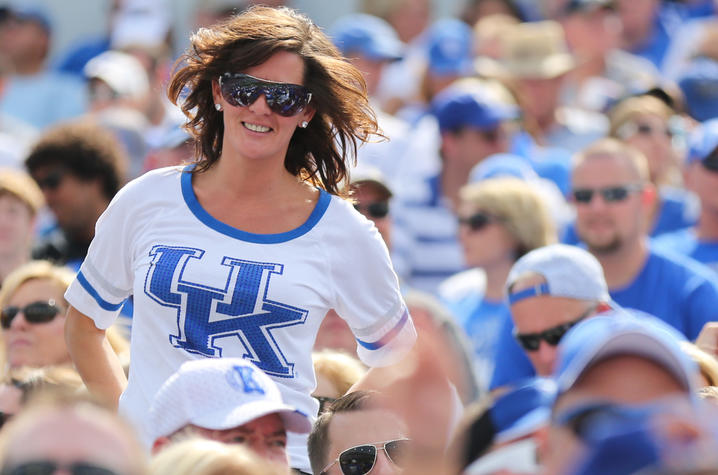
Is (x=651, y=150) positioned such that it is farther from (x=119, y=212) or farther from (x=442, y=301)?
(x=119, y=212)

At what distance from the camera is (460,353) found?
5.40 meters

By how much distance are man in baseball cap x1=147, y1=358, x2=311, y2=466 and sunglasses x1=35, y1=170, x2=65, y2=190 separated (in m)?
3.53

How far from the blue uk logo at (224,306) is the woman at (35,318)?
3.88 feet

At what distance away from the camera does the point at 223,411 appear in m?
3.21

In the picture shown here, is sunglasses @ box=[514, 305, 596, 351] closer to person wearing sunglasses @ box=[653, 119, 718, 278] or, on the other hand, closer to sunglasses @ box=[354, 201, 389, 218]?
sunglasses @ box=[354, 201, 389, 218]

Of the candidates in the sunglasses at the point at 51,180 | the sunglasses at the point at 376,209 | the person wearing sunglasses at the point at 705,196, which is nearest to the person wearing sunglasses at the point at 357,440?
the sunglasses at the point at 376,209

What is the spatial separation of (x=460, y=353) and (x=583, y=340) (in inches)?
114

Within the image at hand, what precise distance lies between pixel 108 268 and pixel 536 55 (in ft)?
18.9

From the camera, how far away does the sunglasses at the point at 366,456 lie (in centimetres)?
375

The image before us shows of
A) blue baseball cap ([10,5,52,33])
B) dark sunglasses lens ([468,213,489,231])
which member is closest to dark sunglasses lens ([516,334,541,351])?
dark sunglasses lens ([468,213,489,231])

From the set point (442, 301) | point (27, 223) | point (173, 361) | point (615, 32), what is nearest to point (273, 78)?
point (173, 361)

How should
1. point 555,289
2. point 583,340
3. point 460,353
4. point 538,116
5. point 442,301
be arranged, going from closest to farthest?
point 583,340
point 555,289
point 460,353
point 442,301
point 538,116

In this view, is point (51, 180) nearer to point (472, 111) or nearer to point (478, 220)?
point (478, 220)

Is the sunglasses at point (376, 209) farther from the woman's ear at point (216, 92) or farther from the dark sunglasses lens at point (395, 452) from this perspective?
the dark sunglasses lens at point (395, 452)
